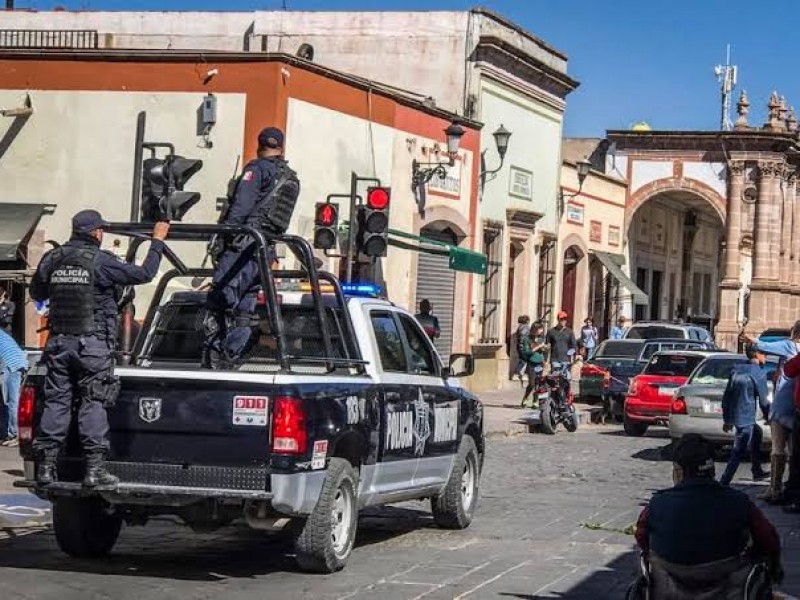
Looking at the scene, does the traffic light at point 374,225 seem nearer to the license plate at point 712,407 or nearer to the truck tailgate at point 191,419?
the license plate at point 712,407

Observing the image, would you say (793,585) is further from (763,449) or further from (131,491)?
(763,449)

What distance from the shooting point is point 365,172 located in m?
27.5

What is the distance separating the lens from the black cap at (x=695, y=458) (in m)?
7.06

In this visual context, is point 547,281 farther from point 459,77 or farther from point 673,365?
point 673,365

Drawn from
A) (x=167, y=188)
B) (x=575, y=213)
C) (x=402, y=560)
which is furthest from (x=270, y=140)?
(x=575, y=213)

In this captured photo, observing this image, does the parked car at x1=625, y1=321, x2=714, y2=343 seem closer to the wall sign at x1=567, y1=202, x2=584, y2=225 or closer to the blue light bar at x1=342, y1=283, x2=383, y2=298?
the wall sign at x1=567, y1=202, x2=584, y2=225

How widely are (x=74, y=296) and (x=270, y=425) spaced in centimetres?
160

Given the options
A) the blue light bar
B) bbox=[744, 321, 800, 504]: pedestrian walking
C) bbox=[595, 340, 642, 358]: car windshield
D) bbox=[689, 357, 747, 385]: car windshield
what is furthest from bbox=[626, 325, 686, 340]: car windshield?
the blue light bar

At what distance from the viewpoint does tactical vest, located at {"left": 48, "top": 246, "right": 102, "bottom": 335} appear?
9.95 m

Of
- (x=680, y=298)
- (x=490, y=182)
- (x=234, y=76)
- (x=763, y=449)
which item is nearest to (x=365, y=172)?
(x=234, y=76)

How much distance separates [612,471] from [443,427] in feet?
23.1

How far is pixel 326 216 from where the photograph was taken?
19703 mm

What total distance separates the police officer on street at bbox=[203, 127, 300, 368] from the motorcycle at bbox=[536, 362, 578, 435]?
14.4 m

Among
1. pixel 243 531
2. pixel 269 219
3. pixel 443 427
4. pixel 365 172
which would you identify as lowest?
pixel 243 531
